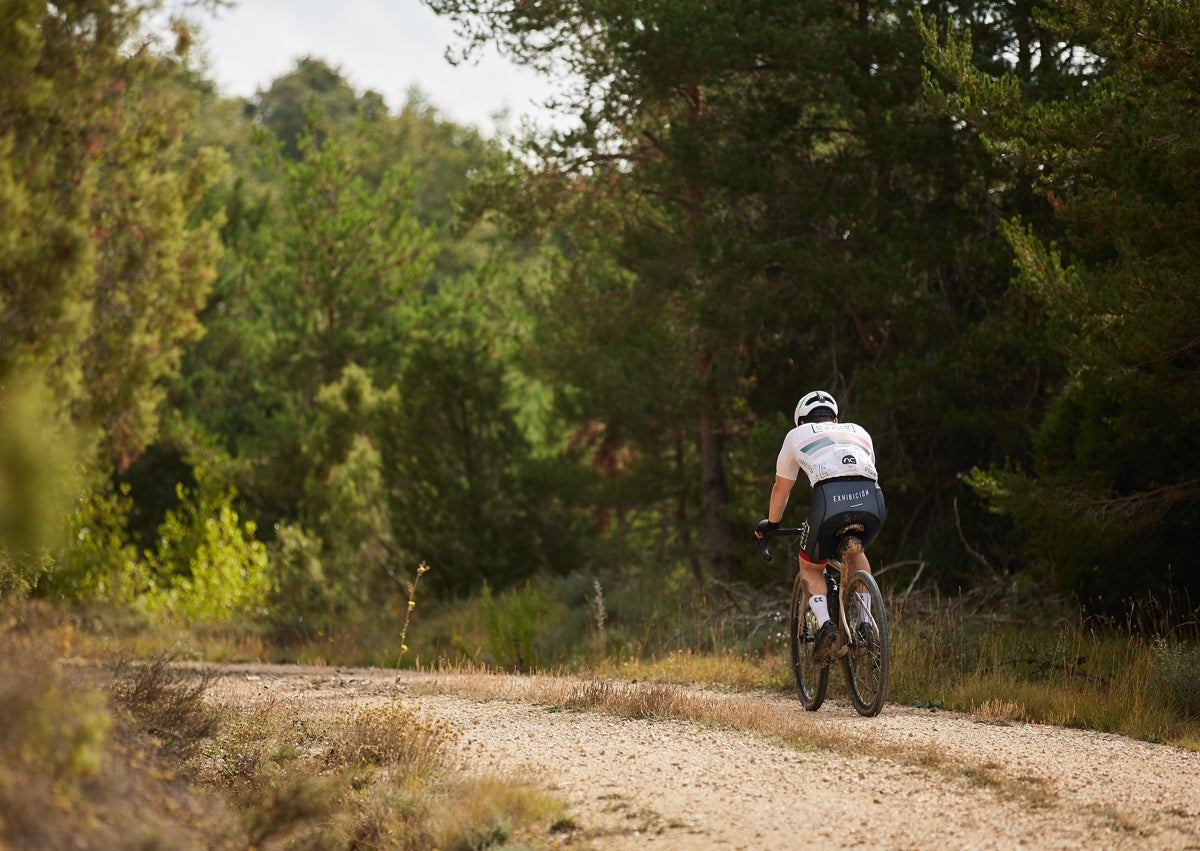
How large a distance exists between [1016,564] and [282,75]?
50945 millimetres

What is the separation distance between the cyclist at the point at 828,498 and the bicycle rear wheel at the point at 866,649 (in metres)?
0.04

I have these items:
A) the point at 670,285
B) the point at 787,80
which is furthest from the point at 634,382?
the point at 787,80

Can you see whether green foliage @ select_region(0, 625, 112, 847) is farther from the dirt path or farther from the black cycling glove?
the black cycling glove

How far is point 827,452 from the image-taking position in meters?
7.96

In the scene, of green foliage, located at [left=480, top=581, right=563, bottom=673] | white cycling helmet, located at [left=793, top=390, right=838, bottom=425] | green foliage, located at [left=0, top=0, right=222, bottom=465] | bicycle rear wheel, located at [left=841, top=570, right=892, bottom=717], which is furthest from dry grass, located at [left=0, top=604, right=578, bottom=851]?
green foliage, located at [left=480, top=581, right=563, bottom=673]

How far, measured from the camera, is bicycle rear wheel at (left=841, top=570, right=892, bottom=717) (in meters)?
7.80

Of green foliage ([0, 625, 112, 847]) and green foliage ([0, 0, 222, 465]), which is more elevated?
green foliage ([0, 0, 222, 465])

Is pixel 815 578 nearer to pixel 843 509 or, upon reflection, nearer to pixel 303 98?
pixel 843 509

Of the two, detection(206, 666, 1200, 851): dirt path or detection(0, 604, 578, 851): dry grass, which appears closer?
detection(0, 604, 578, 851): dry grass

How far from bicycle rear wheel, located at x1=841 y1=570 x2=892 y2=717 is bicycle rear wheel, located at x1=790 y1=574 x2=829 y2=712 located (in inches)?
8.9

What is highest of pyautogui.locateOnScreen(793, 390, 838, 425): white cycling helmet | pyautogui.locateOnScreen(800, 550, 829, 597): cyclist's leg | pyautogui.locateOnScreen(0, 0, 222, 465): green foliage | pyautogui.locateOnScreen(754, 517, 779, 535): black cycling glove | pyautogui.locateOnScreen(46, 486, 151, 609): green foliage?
pyautogui.locateOnScreen(0, 0, 222, 465): green foliage

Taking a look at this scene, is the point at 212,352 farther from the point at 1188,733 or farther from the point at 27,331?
the point at 1188,733

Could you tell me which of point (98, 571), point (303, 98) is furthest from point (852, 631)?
point (303, 98)

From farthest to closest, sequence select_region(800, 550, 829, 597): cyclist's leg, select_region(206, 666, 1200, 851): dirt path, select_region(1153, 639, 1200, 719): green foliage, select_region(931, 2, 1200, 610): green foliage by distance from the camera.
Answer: select_region(931, 2, 1200, 610): green foliage → select_region(1153, 639, 1200, 719): green foliage → select_region(800, 550, 829, 597): cyclist's leg → select_region(206, 666, 1200, 851): dirt path
